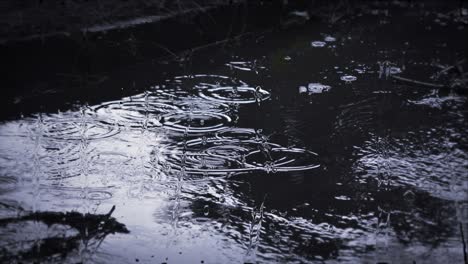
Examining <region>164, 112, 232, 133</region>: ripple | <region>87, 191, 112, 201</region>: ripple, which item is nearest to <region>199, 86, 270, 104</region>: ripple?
<region>164, 112, 232, 133</region>: ripple

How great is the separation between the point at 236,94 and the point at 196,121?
884 millimetres

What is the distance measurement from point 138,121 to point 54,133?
738mm

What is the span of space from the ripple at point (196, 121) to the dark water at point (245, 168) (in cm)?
2

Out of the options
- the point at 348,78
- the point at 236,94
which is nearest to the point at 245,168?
the point at 236,94

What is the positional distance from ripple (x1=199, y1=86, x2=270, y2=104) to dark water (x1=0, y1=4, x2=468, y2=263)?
0.03 m

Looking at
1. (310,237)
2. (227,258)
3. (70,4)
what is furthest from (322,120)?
(70,4)

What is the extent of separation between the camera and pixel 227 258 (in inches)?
144

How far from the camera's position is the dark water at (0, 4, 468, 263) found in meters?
3.83

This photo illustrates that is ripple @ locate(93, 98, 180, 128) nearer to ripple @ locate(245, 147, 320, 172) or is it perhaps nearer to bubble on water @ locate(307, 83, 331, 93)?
ripple @ locate(245, 147, 320, 172)

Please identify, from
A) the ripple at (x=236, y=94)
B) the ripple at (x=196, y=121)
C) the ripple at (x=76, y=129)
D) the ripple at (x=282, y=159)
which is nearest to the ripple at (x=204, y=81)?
the ripple at (x=236, y=94)

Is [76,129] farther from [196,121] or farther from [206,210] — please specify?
[206,210]

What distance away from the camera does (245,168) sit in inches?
192

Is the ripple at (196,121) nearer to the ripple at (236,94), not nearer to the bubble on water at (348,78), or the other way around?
the ripple at (236,94)

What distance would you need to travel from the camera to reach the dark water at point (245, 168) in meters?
3.83
